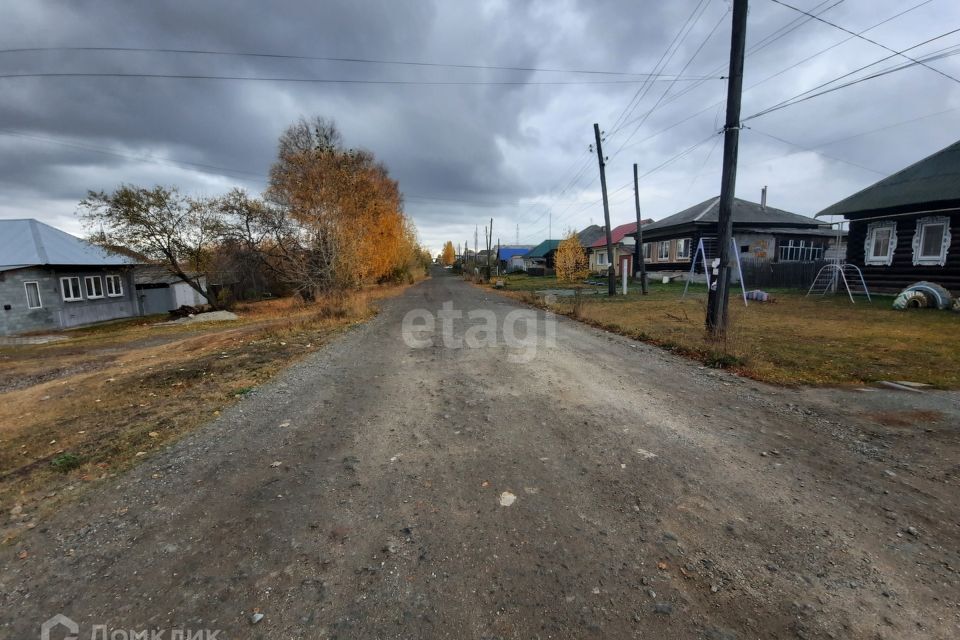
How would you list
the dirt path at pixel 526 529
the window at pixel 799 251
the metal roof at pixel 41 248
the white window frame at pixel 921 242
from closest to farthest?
the dirt path at pixel 526 529
the white window frame at pixel 921 242
the metal roof at pixel 41 248
the window at pixel 799 251

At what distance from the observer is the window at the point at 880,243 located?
16172mm

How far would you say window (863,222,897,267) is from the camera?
16172 mm

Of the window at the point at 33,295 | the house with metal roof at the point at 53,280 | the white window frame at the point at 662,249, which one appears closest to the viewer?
the house with metal roof at the point at 53,280

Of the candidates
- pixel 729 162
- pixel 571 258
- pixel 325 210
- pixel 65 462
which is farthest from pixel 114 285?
pixel 729 162

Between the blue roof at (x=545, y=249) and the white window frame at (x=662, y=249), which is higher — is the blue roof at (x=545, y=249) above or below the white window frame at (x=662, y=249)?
above

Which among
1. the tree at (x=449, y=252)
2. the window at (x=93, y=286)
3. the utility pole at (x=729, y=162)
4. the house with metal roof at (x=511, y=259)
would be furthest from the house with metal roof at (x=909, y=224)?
the tree at (x=449, y=252)

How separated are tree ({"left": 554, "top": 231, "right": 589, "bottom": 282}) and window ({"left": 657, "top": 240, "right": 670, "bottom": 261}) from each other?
5.65m

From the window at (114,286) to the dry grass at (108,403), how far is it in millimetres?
19244

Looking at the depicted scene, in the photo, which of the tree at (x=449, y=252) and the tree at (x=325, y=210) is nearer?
the tree at (x=325, y=210)

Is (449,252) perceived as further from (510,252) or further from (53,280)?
(53,280)

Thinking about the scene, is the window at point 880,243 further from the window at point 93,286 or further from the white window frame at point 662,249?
the window at point 93,286

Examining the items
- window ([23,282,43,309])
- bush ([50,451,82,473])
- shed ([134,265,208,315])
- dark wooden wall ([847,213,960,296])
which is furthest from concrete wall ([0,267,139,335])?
dark wooden wall ([847,213,960,296])

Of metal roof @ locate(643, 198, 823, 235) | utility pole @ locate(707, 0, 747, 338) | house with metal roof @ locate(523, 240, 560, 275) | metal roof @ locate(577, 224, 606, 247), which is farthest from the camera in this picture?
house with metal roof @ locate(523, 240, 560, 275)

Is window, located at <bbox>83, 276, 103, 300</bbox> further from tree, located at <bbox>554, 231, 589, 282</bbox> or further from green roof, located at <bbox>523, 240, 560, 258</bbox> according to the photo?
green roof, located at <bbox>523, 240, 560, 258</bbox>
